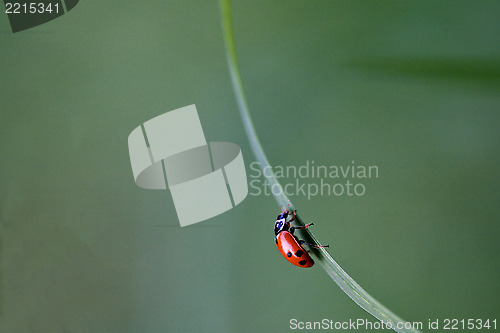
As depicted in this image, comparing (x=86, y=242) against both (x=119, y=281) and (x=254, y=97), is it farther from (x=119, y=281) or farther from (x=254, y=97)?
(x=254, y=97)

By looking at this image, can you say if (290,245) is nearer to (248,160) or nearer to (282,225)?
(282,225)

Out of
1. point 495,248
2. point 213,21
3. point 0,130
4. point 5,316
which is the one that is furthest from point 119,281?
point 495,248

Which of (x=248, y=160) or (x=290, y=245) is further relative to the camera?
(x=248, y=160)

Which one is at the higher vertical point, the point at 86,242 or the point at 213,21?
the point at 213,21

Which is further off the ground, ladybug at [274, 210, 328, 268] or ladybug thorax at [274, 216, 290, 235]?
ladybug thorax at [274, 216, 290, 235]

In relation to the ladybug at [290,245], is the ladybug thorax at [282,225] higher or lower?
higher

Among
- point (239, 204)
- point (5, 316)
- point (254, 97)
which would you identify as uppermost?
point (254, 97)

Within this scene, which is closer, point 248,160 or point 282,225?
point 282,225

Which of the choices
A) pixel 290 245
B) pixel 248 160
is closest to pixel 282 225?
pixel 290 245
